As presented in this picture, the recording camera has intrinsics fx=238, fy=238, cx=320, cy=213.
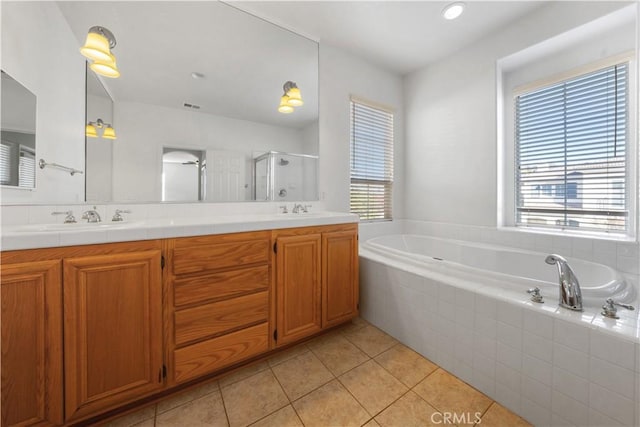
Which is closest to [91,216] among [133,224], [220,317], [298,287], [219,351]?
[133,224]

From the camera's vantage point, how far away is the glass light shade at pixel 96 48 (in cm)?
124

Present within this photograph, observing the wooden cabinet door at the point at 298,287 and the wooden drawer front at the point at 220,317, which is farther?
the wooden cabinet door at the point at 298,287

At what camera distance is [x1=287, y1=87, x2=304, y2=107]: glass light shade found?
6.93 ft

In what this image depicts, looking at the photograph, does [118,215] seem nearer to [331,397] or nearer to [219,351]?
[219,351]

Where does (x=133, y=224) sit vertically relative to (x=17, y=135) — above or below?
below

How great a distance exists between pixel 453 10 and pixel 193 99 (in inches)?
84.4

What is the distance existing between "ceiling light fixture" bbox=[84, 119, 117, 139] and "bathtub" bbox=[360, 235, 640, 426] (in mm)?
2012

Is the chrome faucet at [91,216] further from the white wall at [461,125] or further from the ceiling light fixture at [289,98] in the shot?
the white wall at [461,125]

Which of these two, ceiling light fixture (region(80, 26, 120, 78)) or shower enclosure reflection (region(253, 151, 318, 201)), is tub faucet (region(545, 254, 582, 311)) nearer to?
shower enclosure reflection (region(253, 151, 318, 201))

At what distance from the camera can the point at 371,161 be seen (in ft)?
9.09

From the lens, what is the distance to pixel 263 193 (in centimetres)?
203

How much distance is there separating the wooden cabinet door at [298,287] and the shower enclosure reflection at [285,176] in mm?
658

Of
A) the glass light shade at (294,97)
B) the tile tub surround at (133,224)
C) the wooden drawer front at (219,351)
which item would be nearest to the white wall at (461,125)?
the tile tub surround at (133,224)

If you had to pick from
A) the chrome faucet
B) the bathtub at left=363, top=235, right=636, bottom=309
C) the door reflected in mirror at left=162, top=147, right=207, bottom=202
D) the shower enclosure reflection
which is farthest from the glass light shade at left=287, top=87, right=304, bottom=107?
the chrome faucet
